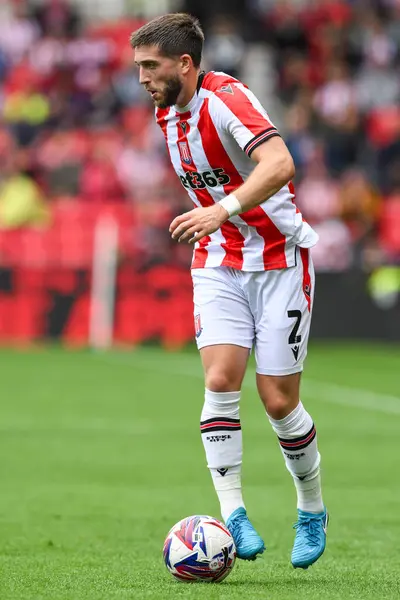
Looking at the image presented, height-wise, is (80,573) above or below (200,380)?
above

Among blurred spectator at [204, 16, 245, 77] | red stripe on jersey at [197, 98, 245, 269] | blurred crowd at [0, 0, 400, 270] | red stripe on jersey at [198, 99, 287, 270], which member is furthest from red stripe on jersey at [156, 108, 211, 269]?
blurred spectator at [204, 16, 245, 77]

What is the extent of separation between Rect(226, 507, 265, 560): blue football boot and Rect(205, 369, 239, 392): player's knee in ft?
1.78

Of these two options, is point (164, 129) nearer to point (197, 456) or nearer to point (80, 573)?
point (80, 573)

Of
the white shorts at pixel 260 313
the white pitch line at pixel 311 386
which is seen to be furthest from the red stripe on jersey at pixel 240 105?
the white pitch line at pixel 311 386

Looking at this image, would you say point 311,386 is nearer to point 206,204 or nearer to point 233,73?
point 206,204

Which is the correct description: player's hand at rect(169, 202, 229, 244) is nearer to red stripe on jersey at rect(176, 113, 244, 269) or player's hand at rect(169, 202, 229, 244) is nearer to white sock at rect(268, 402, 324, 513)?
red stripe on jersey at rect(176, 113, 244, 269)

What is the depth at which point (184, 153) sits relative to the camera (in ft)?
20.0

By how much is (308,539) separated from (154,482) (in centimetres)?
290

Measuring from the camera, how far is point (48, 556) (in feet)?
20.3

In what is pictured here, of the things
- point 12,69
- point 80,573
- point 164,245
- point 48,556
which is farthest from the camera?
point 12,69

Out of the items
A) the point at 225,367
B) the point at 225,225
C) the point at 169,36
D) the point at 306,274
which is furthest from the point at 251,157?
the point at 225,367

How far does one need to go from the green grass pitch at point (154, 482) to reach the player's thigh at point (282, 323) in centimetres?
93

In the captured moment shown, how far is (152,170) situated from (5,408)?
29.7 ft

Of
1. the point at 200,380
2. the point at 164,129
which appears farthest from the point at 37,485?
the point at 200,380
